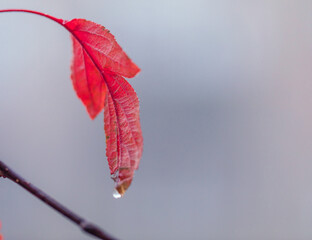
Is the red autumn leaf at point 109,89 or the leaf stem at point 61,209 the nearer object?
the leaf stem at point 61,209

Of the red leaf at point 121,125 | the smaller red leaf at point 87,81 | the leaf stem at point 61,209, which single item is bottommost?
the leaf stem at point 61,209

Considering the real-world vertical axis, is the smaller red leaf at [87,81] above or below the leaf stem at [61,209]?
above

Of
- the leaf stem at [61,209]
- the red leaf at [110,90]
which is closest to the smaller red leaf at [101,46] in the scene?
the red leaf at [110,90]

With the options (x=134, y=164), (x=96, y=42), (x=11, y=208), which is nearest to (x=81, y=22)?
(x=96, y=42)

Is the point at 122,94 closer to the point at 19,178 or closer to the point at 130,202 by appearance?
the point at 19,178

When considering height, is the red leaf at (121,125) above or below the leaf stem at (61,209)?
above

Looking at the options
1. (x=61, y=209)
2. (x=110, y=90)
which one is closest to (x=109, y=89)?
(x=110, y=90)

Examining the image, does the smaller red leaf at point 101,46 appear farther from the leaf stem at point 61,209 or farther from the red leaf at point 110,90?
the leaf stem at point 61,209

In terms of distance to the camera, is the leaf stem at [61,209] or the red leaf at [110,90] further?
the red leaf at [110,90]

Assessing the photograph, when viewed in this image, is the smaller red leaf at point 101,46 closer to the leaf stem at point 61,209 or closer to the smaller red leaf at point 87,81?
the smaller red leaf at point 87,81

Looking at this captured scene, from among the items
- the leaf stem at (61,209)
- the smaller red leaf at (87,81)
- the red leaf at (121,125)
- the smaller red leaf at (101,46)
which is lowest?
the leaf stem at (61,209)
